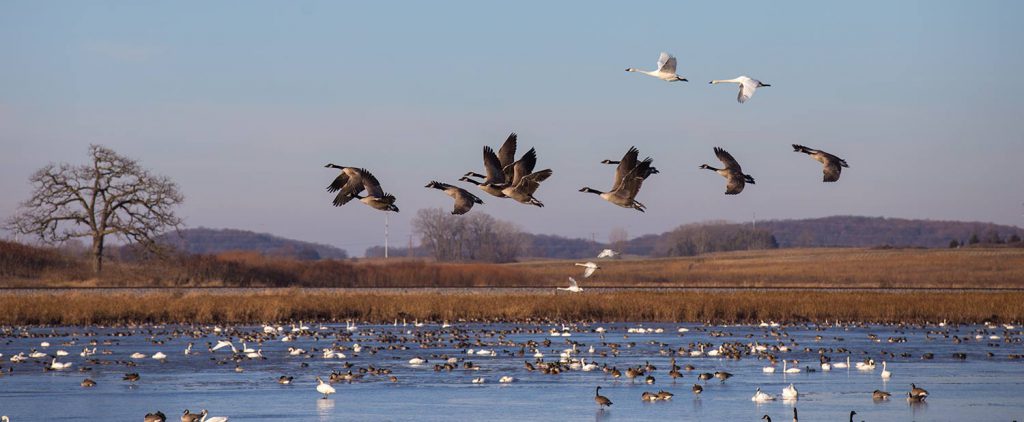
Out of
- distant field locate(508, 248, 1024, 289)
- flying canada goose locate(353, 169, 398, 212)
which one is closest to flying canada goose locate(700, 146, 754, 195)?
flying canada goose locate(353, 169, 398, 212)

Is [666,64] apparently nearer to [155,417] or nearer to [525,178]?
[525,178]

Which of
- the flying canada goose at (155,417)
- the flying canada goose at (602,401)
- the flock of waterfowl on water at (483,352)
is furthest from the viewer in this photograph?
the flock of waterfowl on water at (483,352)

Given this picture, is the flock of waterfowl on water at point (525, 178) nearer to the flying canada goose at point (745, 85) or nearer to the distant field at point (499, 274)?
the flying canada goose at point (745, 85)

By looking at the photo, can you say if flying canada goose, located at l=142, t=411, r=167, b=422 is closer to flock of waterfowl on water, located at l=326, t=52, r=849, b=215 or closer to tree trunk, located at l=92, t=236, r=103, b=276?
flock of waterfowl on water, located at l=326, t=52, r=849, b=215

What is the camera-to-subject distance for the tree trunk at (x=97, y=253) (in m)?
68.2

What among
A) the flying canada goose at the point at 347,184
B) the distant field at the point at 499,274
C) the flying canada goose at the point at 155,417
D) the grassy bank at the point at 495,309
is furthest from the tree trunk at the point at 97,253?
the flying canada goose at the point at 347,184

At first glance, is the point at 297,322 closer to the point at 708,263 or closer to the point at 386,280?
the point at 386,280

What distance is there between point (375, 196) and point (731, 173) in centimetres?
438

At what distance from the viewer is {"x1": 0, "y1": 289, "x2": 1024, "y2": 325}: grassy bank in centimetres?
4019

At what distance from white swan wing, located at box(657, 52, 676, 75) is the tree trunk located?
185 feet

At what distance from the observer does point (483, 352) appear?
28891 millimetres

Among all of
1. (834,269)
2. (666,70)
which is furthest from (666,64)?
(834,269)

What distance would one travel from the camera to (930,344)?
31.8m

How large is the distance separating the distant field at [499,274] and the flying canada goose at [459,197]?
4875cm
